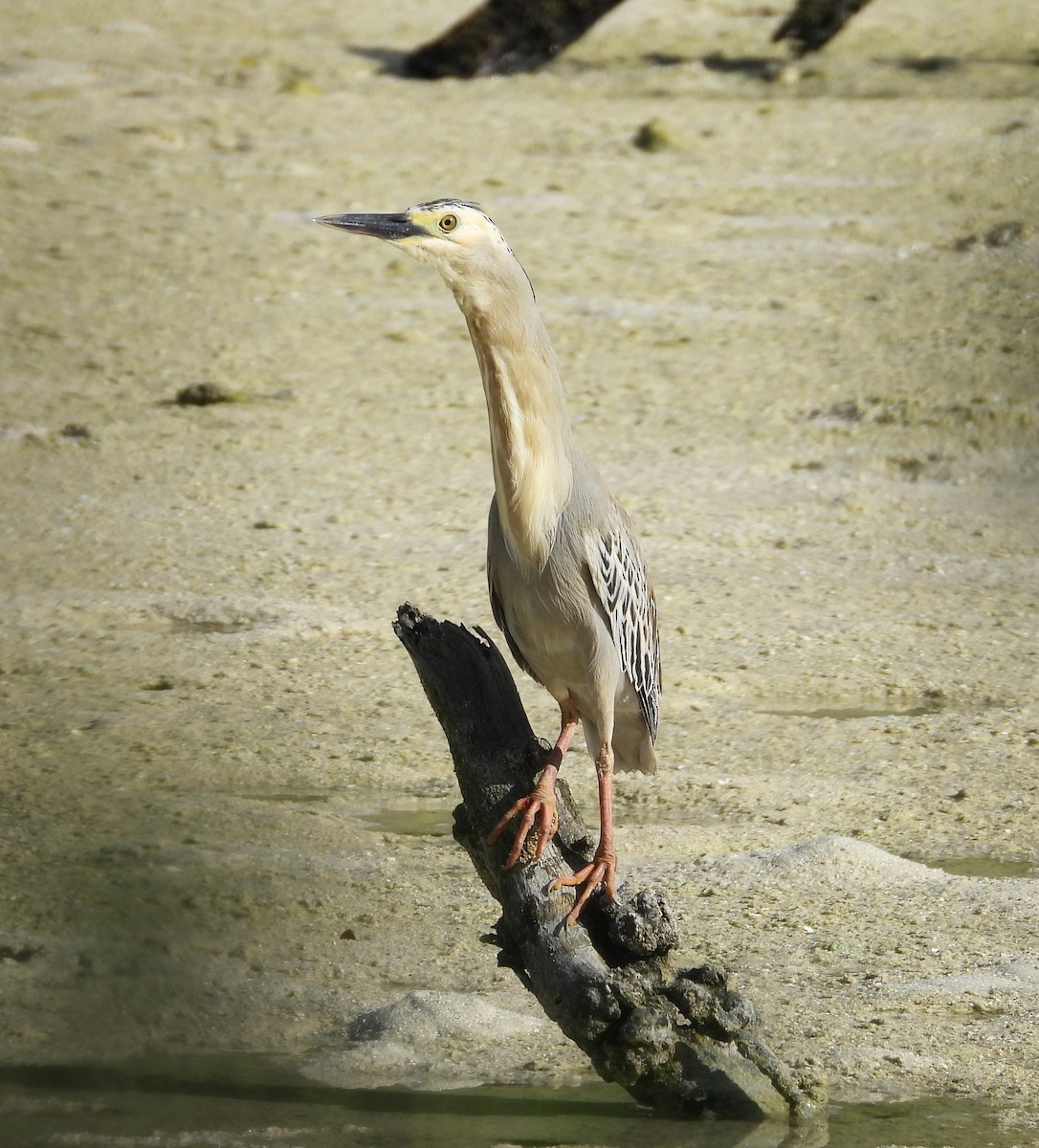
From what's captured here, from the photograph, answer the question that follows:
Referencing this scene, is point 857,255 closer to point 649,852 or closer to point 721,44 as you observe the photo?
point 721,44

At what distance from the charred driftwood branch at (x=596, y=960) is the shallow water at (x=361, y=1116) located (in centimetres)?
10

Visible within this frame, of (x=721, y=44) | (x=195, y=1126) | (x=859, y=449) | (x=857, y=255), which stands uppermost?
(x=721, y=44)

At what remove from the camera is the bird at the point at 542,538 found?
3.56 metres

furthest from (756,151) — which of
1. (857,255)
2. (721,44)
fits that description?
(721,44)

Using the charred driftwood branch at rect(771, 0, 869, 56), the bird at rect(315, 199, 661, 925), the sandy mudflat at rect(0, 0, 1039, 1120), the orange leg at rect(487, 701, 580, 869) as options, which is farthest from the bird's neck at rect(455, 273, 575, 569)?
the charred driftwood branch at rect(771, 0, 869, 56)

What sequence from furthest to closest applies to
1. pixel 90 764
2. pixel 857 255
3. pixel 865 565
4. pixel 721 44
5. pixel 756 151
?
pixel 721 44 → pixel 756 151 → pixel 857 255 → pixel 865 565 → pixel 90 764

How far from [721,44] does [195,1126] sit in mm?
12787

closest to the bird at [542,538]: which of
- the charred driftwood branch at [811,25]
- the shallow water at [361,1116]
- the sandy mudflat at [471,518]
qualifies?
the shallow water at [361,1116]

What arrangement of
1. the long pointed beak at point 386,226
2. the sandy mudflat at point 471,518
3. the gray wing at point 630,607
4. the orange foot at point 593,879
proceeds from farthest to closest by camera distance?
the sandy mudflat at point 471,518
the gray wing at point 630,607
the orange foot at point 593,879
the long pointed beak at point 386,226

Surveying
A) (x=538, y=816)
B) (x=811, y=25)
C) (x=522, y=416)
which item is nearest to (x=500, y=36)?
(x=811, y=25)

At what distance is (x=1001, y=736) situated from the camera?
18.5 ft

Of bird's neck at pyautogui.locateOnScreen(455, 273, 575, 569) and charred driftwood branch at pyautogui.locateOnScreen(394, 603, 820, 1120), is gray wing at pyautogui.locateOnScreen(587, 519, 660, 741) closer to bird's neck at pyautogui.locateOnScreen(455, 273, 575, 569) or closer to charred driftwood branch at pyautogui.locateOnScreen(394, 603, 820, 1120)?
bird's neck at pyautogui.locateOnScreen(455, 273, 575, 569)

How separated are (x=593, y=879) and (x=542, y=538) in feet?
2.56

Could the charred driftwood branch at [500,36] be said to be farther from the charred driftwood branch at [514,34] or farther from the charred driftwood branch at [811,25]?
the charred driftwood branch at [811,25]
